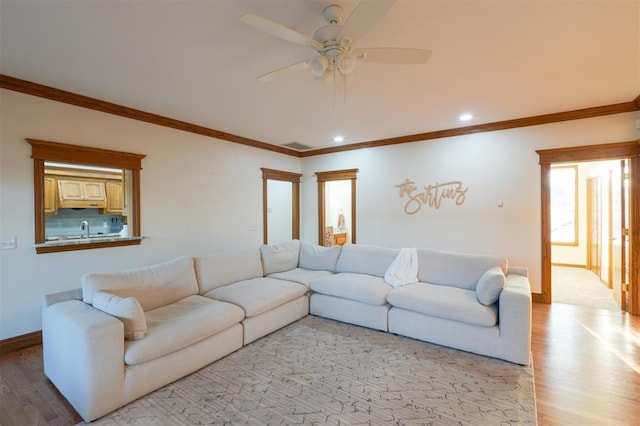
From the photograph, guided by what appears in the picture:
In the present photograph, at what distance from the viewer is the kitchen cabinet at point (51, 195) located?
5012 millimetres

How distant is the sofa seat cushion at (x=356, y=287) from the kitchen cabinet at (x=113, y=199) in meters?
4.45

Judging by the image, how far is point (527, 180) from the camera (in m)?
4.54

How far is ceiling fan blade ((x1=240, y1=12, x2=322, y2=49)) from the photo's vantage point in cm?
165

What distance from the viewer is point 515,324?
273cm

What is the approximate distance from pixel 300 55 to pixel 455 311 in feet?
9.31

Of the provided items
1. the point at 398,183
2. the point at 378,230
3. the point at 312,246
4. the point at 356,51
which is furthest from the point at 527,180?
the point at 356,51

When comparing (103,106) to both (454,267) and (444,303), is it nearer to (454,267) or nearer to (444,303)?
(444,303)

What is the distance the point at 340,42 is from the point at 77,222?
228 inches

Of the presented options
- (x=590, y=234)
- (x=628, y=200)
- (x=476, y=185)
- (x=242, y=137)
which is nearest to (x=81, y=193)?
(x=242, y=137)

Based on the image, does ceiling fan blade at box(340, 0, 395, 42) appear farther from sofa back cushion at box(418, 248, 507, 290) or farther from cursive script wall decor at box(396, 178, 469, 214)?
cursive script wall decor at box(396, 178, 469, 214)

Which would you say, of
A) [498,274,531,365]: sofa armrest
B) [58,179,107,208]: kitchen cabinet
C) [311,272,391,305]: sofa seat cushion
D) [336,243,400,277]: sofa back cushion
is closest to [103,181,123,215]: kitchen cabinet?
[58,179,107,208]: kitchen cabinet

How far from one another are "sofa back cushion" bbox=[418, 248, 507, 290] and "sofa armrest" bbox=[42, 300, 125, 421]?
321cm

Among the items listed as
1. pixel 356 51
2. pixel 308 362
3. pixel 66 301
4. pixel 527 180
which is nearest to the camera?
pixel 356 51

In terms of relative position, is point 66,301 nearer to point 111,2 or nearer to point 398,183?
point 111,2
